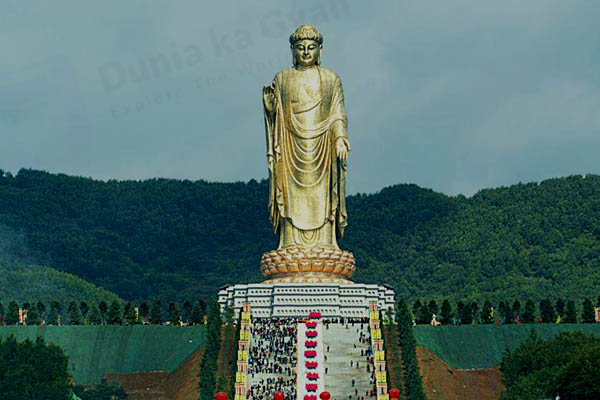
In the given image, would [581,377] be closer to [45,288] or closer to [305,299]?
[305,299]

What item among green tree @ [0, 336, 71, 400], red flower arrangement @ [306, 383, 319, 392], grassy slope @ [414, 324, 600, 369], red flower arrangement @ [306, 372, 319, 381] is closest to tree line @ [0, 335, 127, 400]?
green tree @ [0, 336, 71, 400]

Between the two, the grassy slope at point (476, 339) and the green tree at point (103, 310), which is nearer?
the grassy slope at point (476, 339)

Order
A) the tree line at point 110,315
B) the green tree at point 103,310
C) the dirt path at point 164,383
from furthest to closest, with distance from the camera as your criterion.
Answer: the green tree at point 103,310 < the tree line at point 110,315 < the dirt path at point 164,383

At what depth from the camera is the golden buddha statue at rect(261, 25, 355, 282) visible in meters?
41.8

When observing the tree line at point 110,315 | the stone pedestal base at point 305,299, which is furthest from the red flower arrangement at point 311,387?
the tree line at point 110,315

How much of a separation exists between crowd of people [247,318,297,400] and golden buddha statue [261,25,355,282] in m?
3.16

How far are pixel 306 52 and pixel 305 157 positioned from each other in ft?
10.0

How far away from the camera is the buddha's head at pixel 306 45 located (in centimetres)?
4225

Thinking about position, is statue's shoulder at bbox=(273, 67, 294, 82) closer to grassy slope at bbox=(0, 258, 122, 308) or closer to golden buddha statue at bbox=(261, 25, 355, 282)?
golden buddha statue at bbox=(261, 25, 355, 282)

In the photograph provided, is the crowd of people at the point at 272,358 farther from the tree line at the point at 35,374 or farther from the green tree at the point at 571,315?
the green tree at the point at 571,315

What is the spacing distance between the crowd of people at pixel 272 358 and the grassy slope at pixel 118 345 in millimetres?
2335

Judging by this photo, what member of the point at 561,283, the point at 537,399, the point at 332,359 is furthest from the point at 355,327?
the point at 561,283

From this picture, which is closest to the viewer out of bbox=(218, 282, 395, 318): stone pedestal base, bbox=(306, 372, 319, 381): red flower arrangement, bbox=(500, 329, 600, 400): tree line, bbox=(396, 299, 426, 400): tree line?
bbox=(500, 329, 600, 400): tree line

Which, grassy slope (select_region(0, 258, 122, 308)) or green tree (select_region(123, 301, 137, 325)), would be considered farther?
grassy slope (select_region(0, 258, 122, 308))
